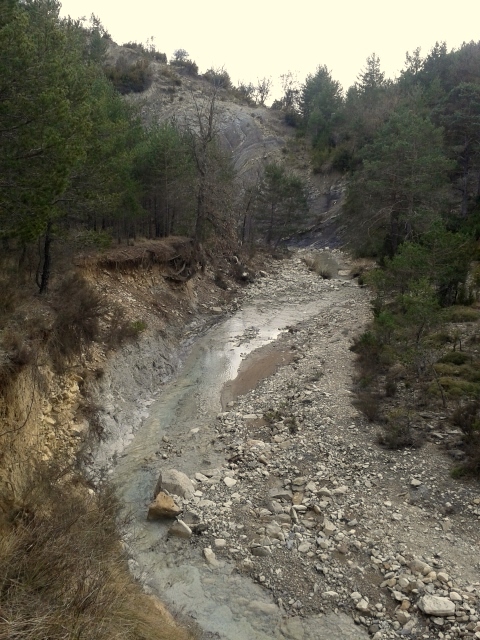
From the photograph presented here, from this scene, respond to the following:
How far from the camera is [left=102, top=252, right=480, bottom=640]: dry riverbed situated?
815cm

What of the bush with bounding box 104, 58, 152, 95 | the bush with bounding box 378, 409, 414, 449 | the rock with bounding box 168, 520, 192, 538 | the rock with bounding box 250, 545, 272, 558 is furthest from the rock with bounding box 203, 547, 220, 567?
the bush with bounding box 104, 58, 152, 95

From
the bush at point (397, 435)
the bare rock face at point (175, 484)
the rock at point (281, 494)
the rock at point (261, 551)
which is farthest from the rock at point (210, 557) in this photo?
the bush at point (397, 435)

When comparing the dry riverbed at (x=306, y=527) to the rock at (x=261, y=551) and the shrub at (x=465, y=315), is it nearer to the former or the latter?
the rock at (x=261, y=551)

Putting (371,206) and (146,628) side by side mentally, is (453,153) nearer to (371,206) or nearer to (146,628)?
(371,206)

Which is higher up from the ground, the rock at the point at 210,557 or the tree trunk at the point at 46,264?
the tree trunk at the point at 46,264

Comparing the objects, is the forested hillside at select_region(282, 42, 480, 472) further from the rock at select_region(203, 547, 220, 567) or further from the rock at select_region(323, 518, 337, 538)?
the rock at select_region(203, 547, 220, 567)

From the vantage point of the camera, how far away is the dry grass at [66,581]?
486cm

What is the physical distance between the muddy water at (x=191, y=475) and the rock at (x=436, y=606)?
250 centimetres

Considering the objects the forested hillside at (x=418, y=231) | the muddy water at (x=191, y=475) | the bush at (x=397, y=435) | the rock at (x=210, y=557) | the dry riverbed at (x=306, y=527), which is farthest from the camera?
the forested hillside at (x=418, y=231)

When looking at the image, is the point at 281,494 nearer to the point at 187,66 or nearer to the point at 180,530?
the point at 180,530

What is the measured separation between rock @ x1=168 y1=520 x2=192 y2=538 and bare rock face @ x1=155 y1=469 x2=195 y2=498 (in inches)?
42.1

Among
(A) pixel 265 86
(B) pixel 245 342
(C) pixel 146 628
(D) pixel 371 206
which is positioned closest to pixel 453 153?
(D) pixel 371 206

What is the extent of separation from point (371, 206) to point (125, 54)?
211ft

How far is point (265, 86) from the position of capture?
95.6 metres
